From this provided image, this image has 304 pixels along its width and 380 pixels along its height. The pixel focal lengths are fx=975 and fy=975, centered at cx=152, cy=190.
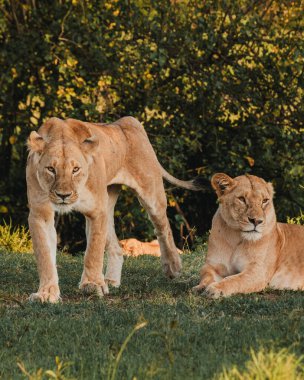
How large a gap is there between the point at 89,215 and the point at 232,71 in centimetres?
503

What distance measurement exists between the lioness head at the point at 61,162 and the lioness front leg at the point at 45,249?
180 mm

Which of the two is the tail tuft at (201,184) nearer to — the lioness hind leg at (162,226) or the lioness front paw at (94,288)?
the lioness hind leg at (162,226)

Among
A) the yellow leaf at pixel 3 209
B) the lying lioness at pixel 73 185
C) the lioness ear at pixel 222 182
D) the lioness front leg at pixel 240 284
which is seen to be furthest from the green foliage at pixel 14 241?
the lioness front leg at pixel 240 284

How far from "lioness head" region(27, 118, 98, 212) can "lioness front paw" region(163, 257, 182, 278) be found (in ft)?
4.02

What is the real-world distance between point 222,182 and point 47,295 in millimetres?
1273

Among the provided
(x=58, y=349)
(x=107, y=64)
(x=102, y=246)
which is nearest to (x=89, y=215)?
(x=102, y=246)

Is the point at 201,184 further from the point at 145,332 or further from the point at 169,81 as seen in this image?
the point at 169,81

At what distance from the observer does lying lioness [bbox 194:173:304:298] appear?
5.54 m

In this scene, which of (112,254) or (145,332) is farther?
(112,254)

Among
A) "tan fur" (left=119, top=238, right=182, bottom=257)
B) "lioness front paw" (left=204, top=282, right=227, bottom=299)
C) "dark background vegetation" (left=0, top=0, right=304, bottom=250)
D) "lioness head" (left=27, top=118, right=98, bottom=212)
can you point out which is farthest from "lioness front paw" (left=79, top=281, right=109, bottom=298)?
"dark background vegetation" (left=0, top=0, right=304, bottom=250)

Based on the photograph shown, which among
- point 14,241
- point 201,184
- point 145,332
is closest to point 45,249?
point 145,332

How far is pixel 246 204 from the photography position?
5586 mm

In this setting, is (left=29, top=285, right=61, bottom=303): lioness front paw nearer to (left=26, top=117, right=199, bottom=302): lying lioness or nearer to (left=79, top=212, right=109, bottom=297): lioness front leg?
(left=26, top=117, right=199, bottom=302): lying lioness

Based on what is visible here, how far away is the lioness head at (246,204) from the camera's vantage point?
554 centimetres
